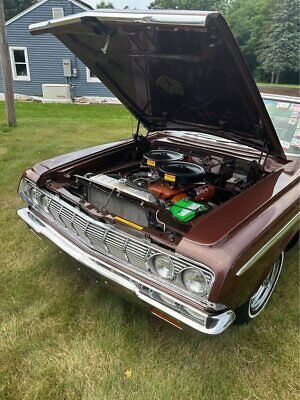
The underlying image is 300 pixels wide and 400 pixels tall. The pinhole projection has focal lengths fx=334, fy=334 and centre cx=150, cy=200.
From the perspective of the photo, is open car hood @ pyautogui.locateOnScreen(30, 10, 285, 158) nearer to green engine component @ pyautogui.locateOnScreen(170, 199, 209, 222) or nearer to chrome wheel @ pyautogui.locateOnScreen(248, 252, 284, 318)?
green engine component @ pyautogui.locateOnScreen(170, 199, 209, 222)

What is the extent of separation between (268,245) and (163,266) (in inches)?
26.6

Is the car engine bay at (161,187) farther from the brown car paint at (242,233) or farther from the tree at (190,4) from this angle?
the tree at (190,4)

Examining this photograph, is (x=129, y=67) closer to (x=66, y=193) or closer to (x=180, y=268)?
(x=66, y=193)

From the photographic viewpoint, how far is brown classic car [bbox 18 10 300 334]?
5.96ft

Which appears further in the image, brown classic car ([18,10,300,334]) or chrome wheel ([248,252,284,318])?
chrome wheel ([248,252,284,318])

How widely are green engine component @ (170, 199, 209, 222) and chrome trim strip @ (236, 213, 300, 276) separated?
46 centimetres

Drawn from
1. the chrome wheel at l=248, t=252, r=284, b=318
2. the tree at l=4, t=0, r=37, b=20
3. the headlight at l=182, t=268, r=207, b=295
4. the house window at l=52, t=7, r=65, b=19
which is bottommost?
the chrome wheel at l=248, t=252, r=284, b=318

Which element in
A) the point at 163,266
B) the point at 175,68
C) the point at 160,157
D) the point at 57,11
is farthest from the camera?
the point at 57,11

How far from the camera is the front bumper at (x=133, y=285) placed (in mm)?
1774

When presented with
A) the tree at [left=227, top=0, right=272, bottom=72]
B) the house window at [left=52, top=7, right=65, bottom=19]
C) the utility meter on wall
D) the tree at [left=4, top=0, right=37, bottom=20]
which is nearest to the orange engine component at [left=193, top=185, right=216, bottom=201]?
the utility meter on wall

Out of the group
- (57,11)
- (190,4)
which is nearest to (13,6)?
(57,11)

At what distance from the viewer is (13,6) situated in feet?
95.2

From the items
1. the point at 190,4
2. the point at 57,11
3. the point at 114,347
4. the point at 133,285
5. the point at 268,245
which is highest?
the point at 190,4

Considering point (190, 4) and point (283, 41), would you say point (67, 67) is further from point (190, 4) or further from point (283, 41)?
point (190, 4)
